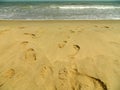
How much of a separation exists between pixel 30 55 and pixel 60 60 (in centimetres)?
36

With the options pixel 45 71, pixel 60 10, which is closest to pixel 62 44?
pixel 45 71

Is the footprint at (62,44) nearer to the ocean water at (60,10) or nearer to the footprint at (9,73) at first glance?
the footprint at (9,73)

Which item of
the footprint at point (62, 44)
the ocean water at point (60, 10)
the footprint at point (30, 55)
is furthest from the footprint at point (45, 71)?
the ocean water at point (60, 10)

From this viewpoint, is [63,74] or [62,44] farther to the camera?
[62,44]

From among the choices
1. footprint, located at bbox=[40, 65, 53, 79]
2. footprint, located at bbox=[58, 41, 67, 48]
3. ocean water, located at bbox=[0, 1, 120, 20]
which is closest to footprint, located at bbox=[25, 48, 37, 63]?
footprint, located at bbox=[40, 65, 53, 79]

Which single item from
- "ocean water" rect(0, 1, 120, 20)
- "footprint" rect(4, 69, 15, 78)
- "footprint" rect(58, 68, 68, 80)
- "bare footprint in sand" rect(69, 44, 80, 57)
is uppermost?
"footprint" rect(58, 68, 68, 80)

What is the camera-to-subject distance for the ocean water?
18.2 ft

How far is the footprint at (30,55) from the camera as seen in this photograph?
8.71ft

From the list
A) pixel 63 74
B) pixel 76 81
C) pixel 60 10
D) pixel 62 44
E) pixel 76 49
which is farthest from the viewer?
pixel 60 10

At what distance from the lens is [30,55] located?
2.73m

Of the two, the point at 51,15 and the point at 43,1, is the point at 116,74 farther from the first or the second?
the point at 43,1

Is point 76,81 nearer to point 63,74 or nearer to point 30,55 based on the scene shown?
point 63,74

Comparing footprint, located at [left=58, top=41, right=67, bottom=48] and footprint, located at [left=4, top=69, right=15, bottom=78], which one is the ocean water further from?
footprint, located at [left=4, top=69, right=15, bottom=78]

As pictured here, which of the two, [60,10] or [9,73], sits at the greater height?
[9,73]
